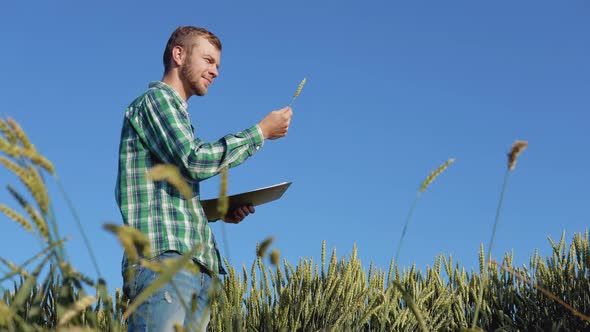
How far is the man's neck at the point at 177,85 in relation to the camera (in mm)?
2828

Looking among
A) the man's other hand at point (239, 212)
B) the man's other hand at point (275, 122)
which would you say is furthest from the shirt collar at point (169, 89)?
the man's other hand at point (239, 212)

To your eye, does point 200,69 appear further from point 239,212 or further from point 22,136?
point 22,136

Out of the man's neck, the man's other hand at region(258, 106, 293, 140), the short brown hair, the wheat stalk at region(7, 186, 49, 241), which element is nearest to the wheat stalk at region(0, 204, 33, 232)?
the wheat stalk at region(7, 186, 49, 241)

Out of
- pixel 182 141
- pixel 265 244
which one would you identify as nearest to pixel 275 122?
pixel 182 141

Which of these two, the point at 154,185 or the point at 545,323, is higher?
the point at 545,323

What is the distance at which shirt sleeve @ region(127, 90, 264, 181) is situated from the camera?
2.47 metres

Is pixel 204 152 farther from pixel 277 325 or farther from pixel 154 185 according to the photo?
pixel 277 325

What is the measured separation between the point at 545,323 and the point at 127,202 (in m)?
2.83

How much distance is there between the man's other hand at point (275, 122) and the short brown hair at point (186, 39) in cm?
48

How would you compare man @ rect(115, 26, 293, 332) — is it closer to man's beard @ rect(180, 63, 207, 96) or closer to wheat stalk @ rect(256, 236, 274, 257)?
man's beard @ rect(180, 63, 207, 96)

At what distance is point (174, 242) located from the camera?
94.9 inches

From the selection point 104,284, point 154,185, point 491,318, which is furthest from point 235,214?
point 491,318

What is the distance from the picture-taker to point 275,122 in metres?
2.65

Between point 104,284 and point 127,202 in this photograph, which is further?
point 127,202
